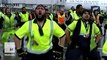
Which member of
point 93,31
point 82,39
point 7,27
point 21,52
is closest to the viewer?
point 21,52

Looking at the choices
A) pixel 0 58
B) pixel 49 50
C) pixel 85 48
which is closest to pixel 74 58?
pixel 85 48

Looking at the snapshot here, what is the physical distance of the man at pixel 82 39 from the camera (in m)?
9.88

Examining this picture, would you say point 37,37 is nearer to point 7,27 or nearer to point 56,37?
point 56,37

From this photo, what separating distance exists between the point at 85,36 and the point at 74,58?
0.59 m

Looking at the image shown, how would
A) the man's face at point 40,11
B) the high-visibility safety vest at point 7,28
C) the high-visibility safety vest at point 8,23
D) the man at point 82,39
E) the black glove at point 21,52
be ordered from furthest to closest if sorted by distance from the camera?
the high-visibility safety vest at point 8,23 → the high-visibility safety vest at point 7,28 → the man at point 82,39 → the black glove at point 21,52 → the man's face at point 40,11

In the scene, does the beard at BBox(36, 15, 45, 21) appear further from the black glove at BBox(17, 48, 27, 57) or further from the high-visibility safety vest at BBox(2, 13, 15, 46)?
the high-visibility safety vest at BBox(2, 13, 15, 46)

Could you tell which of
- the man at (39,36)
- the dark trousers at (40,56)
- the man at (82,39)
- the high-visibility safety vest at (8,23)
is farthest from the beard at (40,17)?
the high-visibility safety vest at (8,23)

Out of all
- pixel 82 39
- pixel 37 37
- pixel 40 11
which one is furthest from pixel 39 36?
pixel 82 39

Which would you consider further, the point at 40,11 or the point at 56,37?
the point at 56,37

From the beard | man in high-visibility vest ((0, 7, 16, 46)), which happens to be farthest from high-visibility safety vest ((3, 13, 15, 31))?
the beard

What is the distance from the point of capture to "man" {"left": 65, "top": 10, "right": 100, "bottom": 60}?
988 centimetres

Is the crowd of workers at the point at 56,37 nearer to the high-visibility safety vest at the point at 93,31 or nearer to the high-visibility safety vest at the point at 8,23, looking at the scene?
the high-visibility safety vest at the point at 93,31

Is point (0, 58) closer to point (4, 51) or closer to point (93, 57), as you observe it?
point (4, 51)

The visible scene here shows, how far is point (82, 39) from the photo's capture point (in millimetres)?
10016
